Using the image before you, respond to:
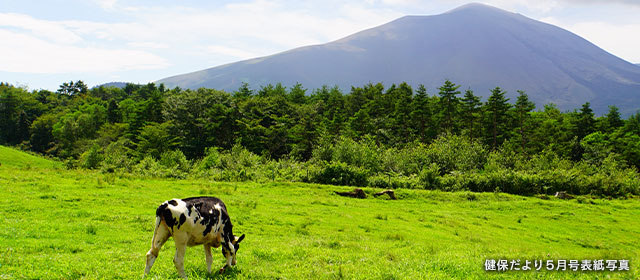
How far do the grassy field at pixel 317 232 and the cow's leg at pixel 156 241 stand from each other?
379 millimetres

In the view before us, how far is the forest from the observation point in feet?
125

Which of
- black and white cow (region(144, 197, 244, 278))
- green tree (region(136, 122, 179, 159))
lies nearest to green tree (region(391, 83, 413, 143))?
green tree (region(136, 122, 179, 159))

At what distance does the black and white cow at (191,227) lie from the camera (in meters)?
6.92

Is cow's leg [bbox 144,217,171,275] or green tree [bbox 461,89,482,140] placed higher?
green tree [bbox 461,89,482,140]

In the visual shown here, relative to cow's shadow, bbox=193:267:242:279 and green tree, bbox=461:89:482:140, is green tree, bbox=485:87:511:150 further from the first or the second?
cow's shadow, bbox=193:267:242:279

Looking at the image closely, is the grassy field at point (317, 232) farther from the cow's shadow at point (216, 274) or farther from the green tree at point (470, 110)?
the green tree at point (470, 110)

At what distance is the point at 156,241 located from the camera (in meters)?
6.97

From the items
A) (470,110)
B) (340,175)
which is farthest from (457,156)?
(470,110)

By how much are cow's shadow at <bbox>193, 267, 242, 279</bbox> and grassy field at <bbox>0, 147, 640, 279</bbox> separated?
0.10 feet

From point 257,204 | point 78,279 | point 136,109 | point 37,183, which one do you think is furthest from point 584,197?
point 136,109

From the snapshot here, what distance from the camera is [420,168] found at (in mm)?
44031

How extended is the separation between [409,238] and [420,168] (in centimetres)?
2949

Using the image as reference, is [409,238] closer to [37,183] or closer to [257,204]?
[257,204]

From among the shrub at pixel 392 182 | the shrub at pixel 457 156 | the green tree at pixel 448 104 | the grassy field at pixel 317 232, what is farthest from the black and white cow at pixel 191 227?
the green tree at pixel 448 104
